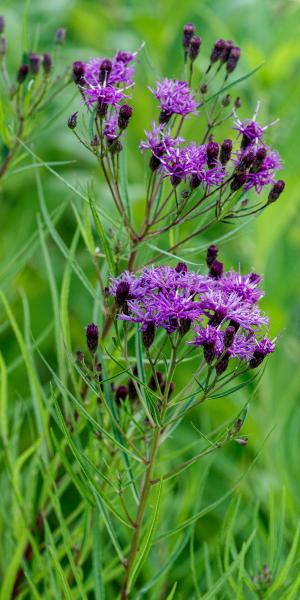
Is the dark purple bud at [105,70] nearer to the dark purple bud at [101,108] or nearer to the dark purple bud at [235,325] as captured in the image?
the dark purple bud at [101,108]

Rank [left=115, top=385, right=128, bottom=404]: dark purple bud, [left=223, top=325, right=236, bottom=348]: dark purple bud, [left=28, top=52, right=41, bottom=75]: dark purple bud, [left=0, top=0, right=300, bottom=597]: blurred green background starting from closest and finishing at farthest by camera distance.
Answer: [left=223, top=325, right=236, bottom=348]: dark purple bud < [left=115, top=385, right=128, bottom=404]: dark purple bud < [left=28, top=52, right=41, bottom=75]: dark purple bud < [left=0, top=0, right=300, bottom=597]: blurred green background

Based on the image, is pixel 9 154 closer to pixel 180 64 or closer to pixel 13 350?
pixel 13 350

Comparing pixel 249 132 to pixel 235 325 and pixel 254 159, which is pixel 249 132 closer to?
pixel 254 159

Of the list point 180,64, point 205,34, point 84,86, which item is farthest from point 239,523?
point 205,34

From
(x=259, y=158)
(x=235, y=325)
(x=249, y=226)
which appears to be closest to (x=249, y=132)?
(x=259, y=158)

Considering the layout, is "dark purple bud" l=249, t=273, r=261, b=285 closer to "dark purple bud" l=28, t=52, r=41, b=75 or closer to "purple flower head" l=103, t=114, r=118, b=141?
"purple flower head" l=103, t=114, r=118, b=141

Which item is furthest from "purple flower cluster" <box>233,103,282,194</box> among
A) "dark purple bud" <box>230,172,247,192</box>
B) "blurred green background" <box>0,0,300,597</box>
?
"blurred green background" <box>0,0,300,597</box>

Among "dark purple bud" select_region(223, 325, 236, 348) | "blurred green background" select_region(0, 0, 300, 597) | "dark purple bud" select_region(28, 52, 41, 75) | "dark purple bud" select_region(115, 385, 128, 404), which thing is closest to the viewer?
"dark purple bud" select_region(223, 325, 236, 348)

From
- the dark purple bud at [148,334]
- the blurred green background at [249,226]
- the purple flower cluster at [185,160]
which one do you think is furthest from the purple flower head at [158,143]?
the blurred green background at [249,226]
